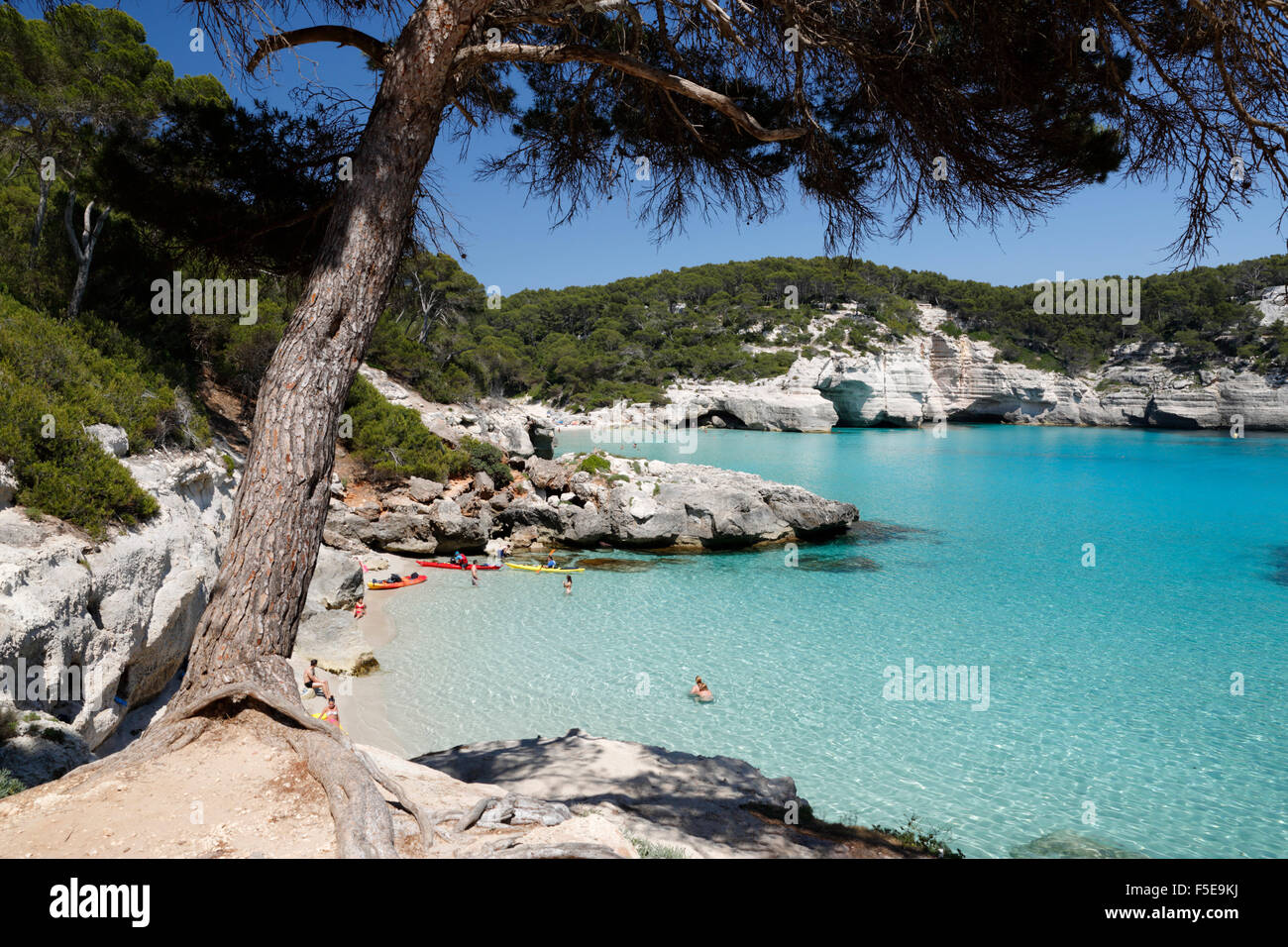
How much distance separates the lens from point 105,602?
5.01 meters

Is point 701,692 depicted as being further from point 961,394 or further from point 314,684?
point 961,394

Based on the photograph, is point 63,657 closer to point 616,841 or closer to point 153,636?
point 153,636

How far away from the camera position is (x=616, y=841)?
2559 millimetres

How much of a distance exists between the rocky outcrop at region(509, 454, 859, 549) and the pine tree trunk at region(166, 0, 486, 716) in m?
13.8

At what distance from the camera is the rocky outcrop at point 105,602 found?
429 cm

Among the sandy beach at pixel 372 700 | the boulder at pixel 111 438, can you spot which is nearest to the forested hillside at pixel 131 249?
the boulder at pixel 111 438

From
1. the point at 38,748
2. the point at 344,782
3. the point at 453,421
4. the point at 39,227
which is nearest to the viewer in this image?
the point at 344,782

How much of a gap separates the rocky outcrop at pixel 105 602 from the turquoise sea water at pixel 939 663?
10.2ft

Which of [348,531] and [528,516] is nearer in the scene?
[348,531]

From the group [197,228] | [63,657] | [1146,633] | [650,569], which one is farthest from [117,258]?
[1146,633]

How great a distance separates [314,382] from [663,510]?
14262 millimetres

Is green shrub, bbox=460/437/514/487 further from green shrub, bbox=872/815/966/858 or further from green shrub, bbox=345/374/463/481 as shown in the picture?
green shrub, bbox=872/815/966/858

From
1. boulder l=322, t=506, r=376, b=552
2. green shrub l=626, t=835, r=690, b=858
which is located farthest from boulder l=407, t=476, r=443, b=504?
green shrub l=626, t=835, r=690, b=858

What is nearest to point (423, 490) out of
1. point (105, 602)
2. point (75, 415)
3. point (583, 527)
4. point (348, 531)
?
point (348, 531)
